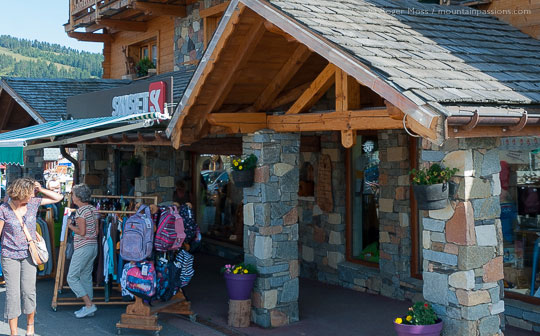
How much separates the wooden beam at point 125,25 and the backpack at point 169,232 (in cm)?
927

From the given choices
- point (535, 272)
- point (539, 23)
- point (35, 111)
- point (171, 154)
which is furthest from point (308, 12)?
point (35, 111)

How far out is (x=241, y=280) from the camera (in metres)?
7.70

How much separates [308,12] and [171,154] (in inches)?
270

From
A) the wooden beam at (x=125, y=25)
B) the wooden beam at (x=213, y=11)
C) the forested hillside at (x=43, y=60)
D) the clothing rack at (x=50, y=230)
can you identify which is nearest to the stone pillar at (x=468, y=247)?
the clothing rack at (x=50, y=230)

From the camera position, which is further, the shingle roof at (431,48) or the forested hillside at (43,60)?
the forested hillside at (43,60)

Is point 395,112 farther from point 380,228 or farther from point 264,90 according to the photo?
point 380,228

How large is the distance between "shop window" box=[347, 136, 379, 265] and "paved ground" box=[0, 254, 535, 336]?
28.6 inches

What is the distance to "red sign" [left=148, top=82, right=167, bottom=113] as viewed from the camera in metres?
9.45

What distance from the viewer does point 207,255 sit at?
1334 cm

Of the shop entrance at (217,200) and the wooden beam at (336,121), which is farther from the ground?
the wooden beam at (336,121)

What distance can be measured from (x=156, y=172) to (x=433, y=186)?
26.1 feet

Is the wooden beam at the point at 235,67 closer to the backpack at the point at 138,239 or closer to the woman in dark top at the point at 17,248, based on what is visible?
the backpack at the point at 138,239

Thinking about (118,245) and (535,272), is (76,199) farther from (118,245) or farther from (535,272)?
(535,272)

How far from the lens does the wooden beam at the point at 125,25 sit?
15680 mm
